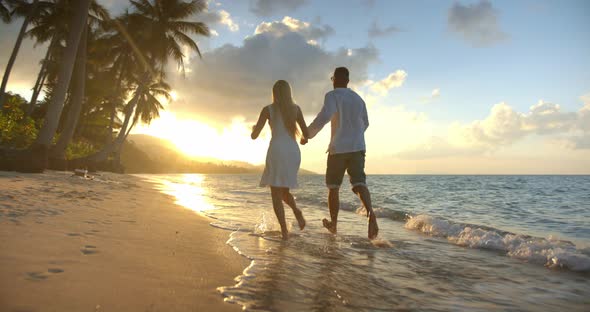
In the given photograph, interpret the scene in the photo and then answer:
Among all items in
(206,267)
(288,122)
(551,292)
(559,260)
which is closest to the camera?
(206,267)

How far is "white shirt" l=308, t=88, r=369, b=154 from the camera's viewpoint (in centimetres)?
461

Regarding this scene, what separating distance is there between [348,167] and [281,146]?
3.64 feet

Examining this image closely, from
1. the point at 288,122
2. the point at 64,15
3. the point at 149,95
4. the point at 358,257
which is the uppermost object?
the point at 64,15

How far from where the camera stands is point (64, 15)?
2014 centimetres

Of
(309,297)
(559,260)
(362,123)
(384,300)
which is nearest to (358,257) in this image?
(384,300)

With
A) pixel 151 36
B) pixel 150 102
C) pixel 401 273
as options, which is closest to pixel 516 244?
pixel 401 273

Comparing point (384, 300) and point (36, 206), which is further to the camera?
point (36, 206)

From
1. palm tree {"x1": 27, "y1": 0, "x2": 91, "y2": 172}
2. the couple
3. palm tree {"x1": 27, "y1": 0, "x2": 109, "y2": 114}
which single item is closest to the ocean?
the couple

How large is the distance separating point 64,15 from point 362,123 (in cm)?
2290

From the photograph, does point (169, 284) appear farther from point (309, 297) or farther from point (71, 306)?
point (309, 297)

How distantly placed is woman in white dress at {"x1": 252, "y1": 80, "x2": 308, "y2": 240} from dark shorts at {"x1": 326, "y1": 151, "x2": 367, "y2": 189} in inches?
28.4

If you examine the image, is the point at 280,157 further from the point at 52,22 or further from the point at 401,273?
the point at 52,22

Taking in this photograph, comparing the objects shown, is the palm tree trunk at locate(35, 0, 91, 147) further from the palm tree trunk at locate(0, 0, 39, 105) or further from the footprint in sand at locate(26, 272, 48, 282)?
the footprint in sand at locate(26, 272, 48, 282)

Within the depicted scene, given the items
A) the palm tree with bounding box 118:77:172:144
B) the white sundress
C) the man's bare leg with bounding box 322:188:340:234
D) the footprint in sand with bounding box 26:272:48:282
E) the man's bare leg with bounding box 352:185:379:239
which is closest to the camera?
the footprint in sand with bounding box 26:272:48:282
